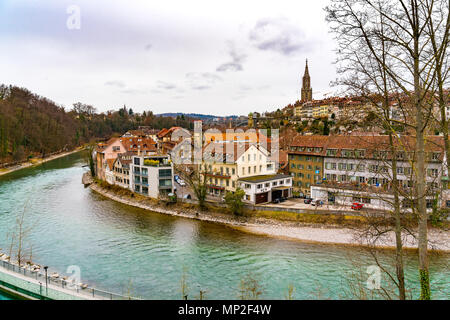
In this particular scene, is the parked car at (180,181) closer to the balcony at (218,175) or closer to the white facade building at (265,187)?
the balcony at (218,175)

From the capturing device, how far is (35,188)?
2981 cm

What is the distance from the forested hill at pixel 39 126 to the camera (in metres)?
49.8

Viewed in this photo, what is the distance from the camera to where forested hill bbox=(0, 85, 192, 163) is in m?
49.8

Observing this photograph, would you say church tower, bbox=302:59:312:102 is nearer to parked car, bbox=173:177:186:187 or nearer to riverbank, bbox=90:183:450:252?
parked car, bbox=173:177:186:187

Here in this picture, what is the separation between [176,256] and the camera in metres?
14.9

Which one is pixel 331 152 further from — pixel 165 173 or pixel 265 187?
pixel 165 173

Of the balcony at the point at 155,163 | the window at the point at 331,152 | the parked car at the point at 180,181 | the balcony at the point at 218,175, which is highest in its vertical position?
the window at the point at 331,152

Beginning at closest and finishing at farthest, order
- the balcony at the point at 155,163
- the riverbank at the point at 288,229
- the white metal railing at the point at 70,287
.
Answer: the white metal railing at the point at 70,287
the riverbank at the point at 288,229
the balcony at the point at 155,163

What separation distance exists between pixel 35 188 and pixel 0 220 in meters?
10.6

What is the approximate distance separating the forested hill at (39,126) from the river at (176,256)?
104ft

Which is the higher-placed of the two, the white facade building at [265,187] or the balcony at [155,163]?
the balcony at [155,163]

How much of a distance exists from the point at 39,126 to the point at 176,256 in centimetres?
5340

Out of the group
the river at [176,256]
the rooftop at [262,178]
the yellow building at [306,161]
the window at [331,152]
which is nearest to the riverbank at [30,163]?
the river at [176,256]
